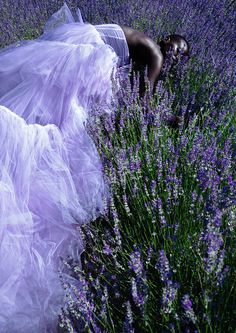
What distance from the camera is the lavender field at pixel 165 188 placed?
1.08 metres

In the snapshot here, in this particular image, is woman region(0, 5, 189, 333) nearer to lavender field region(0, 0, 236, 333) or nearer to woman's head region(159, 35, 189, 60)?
lavender field region(0, 0, 236, 333)

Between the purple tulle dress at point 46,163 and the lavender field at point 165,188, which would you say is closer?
the lavender field at point 165,188

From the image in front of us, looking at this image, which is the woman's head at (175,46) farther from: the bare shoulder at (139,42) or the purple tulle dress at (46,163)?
the purple tulle dress at (46,163)

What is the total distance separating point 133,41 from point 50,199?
113 cm

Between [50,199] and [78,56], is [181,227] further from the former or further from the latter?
[78,56]

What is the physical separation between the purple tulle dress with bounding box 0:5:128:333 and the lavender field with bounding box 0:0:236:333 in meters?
0.08

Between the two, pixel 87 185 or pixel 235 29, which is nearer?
pixel 87 185

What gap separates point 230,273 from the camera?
1.13m

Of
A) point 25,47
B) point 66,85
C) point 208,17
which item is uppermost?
point 208,17

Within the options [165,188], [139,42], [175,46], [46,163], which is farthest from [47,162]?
[175,46]

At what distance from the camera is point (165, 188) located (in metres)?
1.58

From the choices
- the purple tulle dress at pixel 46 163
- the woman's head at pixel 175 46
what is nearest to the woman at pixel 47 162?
the purple tulle dress at pixel 46 163

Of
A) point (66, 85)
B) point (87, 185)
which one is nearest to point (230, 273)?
point (87, 185)

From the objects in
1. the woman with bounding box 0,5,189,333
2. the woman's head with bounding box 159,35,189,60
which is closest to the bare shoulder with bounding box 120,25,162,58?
the woman with bounding box 0,5,189,333
